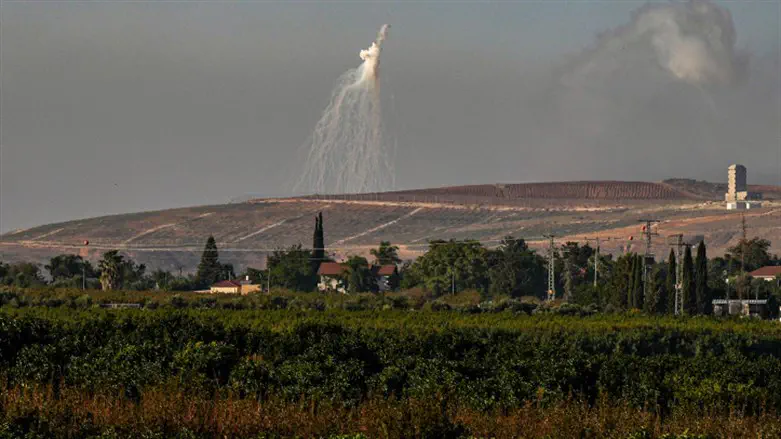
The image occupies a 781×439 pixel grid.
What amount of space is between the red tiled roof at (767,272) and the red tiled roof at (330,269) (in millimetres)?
44826

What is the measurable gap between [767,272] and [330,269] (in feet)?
160

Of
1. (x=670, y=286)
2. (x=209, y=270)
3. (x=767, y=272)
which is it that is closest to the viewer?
(x=670, y=286)

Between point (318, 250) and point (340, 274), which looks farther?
point (318, 250)

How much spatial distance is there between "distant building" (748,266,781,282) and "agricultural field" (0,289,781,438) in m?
81.8

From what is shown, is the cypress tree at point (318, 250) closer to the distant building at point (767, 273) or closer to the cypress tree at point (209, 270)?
the cypress tree at point (209, 270)

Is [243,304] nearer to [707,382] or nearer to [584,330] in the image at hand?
[584,330]

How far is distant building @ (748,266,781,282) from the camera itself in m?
152

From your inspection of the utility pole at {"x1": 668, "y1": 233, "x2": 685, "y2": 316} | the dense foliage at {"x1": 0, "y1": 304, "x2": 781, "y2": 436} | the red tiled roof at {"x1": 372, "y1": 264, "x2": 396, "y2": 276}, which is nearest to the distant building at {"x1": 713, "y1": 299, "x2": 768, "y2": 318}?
the utility pole at {"x1": 668, "y1": 233, "x2": 685, "y2": 316}

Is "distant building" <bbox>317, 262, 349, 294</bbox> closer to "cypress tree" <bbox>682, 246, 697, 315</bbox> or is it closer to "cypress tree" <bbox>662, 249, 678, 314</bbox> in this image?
"cypress tree" <bbox>662, 249, 678, 314</bbox>

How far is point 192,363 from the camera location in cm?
3959

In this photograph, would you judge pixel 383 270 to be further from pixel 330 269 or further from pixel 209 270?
pixel 209 270

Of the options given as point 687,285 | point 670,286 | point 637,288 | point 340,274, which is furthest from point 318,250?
point 687,285

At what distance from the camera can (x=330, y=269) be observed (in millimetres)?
166625

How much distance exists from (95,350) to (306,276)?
399 feet
